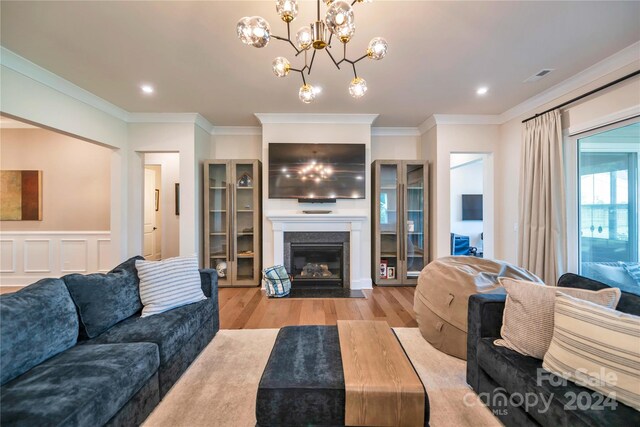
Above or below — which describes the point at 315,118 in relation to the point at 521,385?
above

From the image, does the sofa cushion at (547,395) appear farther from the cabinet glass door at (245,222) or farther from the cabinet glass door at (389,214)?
the cabinet glass door at (245,222)

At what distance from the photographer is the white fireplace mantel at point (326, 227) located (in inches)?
156

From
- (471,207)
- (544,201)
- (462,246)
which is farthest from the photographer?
(471,207)

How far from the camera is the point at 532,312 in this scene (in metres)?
1.45

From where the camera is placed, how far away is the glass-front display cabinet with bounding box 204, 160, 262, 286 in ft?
13.8

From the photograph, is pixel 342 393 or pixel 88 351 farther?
pixel 88 351

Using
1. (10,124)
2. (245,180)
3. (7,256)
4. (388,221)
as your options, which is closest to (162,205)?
(7,256)

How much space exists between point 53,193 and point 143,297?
4022 millimetres

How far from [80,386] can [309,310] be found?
231 centimetres

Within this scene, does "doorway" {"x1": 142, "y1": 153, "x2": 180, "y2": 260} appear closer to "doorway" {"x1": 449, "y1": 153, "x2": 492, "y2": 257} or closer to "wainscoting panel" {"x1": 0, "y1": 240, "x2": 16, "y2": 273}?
"wainscoting panel" {"x1": 0, "y1": 240, "x2": 16, "y2": 273}

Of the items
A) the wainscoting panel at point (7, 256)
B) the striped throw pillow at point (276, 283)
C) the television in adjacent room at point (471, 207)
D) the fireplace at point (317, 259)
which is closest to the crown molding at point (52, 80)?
the wainscoting panel at point (7, 256)

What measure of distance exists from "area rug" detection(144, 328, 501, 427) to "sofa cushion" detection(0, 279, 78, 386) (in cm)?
71

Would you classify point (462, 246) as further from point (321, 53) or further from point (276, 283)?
point (321, 53)

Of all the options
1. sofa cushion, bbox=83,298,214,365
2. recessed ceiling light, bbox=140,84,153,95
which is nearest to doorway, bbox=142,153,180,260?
recessed ceiling light, bbox=140,84,153,95
